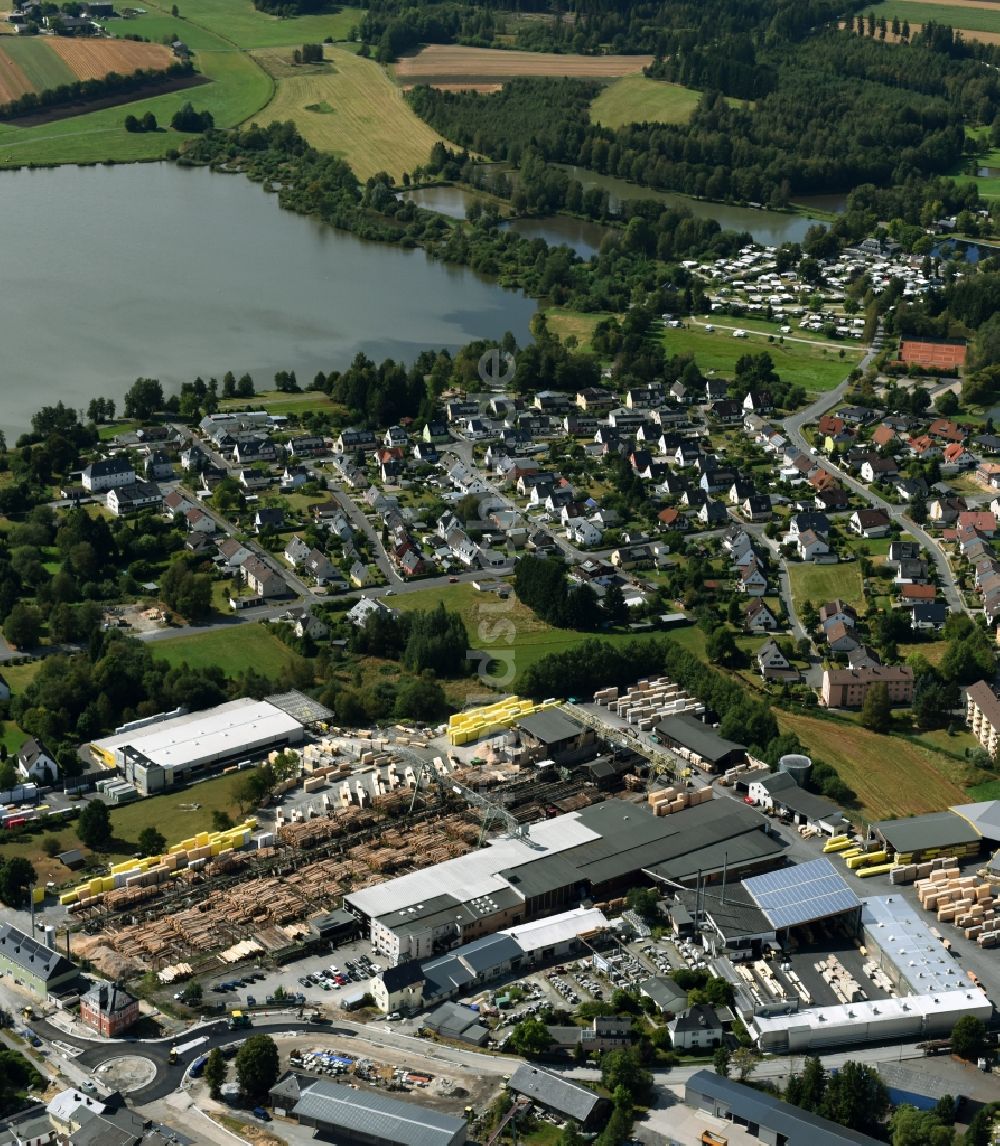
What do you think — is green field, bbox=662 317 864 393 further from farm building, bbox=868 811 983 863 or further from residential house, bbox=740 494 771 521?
farm building, bbox=868 811 983 863

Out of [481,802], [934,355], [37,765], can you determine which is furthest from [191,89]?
[481,802]

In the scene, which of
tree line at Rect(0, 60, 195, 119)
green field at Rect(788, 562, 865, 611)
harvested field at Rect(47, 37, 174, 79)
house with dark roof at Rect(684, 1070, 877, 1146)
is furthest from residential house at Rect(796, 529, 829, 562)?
harvested field at Rect(47, 37, 174, 79)

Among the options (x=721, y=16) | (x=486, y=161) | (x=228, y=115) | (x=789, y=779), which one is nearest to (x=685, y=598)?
(x=789, y=779)

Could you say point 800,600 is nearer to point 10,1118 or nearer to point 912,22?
point 10,1118

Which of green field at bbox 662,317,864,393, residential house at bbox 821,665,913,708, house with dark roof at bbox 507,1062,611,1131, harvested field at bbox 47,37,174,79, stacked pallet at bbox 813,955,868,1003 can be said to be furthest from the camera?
harvested field at bbox 47,37,174,79

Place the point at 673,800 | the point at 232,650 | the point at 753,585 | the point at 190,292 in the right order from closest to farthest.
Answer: the point at 673,800 → the point at 232,650 → the point at 753,585 → the point at 190,292

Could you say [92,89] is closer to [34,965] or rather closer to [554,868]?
[554,868]
